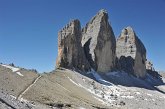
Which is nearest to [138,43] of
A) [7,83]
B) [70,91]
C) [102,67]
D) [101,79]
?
[102,67]

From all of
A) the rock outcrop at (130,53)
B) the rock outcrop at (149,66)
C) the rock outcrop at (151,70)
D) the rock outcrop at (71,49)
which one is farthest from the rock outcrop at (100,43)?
the rock outcrop at (149,66)

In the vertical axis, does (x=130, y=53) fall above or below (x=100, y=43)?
above

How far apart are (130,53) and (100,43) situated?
29.0 meters

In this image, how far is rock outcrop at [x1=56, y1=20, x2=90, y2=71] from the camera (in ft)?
344

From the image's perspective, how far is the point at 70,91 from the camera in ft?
249

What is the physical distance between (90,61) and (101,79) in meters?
9.88

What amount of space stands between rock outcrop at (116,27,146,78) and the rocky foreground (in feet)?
62.5

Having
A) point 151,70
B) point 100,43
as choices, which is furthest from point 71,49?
point 151,70

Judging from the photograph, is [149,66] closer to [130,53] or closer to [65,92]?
[130,53]

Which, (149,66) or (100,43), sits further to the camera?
(149,66)

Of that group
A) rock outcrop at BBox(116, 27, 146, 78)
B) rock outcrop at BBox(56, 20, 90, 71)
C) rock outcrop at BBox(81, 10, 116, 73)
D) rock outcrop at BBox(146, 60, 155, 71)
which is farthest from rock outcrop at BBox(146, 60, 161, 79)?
rock outcrop at BBox(56, 20, 90, 71)

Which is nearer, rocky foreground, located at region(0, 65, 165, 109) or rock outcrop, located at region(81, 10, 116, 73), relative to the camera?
rocky foreground, located at region(0, 65, 165, 109)

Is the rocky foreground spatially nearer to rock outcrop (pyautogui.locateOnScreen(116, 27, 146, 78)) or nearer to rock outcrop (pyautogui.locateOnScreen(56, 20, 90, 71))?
rock outcrop (pyautogui.locateOnScreen(56, 20, 90, 71))

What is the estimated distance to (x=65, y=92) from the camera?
72438 millimetres
